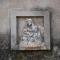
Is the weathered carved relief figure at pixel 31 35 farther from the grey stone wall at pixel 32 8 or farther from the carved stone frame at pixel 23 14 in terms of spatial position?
the grey stone wall at pixel 32 8

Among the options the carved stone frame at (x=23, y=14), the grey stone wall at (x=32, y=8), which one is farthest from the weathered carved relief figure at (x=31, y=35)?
the grey stone wall at (x=32, y=8)

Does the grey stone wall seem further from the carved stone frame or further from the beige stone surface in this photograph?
the carved stone frame

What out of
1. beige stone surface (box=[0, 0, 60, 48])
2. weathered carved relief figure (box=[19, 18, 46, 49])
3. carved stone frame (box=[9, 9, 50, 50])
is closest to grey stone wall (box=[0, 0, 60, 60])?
beige stone surface (box=[0, 0, 60, 48])

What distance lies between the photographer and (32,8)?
30.8ft

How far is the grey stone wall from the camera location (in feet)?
30.6

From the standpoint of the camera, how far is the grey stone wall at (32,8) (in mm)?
9320

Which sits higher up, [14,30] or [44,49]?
[14,30]

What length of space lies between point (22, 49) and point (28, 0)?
159 centimetres

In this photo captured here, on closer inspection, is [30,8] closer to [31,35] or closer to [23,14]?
[23,14]

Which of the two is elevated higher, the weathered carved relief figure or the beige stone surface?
the beige stone surface

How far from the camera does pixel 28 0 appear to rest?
30.9 feet

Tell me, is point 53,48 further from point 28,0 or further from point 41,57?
point 28,0

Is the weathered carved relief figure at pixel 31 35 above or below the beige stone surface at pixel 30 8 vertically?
below

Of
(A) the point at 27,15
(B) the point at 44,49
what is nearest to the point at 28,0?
(A) the point at 27,15
